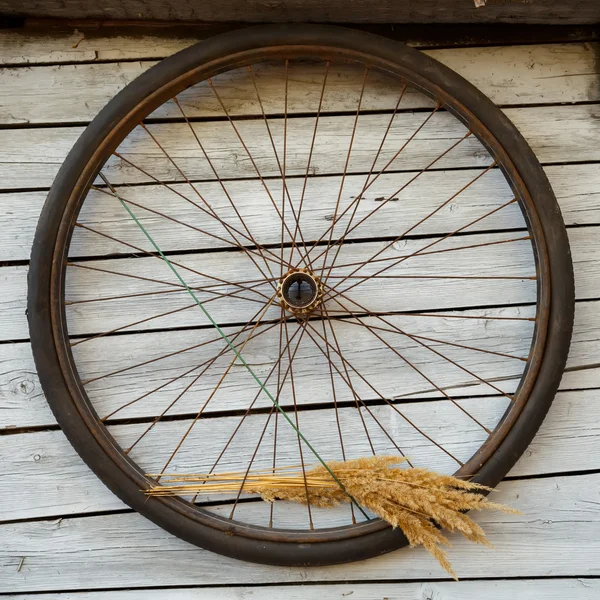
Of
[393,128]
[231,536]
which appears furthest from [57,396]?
[393,128]

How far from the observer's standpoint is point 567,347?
4.06 feet

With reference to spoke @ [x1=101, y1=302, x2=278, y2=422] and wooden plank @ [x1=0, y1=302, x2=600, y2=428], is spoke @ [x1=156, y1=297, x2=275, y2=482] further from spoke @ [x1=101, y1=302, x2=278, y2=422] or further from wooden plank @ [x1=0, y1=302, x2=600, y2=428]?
wooden plank @ [x1=0, y1=302, x2=600, y2=428]

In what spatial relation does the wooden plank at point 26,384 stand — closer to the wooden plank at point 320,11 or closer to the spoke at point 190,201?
the spoke at point 190,201

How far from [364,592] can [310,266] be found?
28.5 inches

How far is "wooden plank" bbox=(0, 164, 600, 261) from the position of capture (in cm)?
133

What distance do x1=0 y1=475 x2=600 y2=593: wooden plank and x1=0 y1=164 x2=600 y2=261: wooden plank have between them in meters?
0.61

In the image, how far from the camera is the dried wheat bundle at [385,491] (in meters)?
1.15

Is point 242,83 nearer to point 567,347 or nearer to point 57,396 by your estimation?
point 57,396

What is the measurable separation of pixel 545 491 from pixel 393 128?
0.90 metres

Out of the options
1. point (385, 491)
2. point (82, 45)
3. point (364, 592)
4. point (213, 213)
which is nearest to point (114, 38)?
point (82, 45)

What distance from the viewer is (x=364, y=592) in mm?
1280

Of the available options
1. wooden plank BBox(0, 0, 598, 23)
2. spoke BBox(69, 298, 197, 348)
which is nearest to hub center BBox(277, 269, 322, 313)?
spoke BBox(69, 298, 197, 348)

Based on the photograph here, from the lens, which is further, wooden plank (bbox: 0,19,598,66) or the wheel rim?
wooden plank (bbox: 0,19,598,66)

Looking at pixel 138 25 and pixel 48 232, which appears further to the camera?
pixel 138 25
